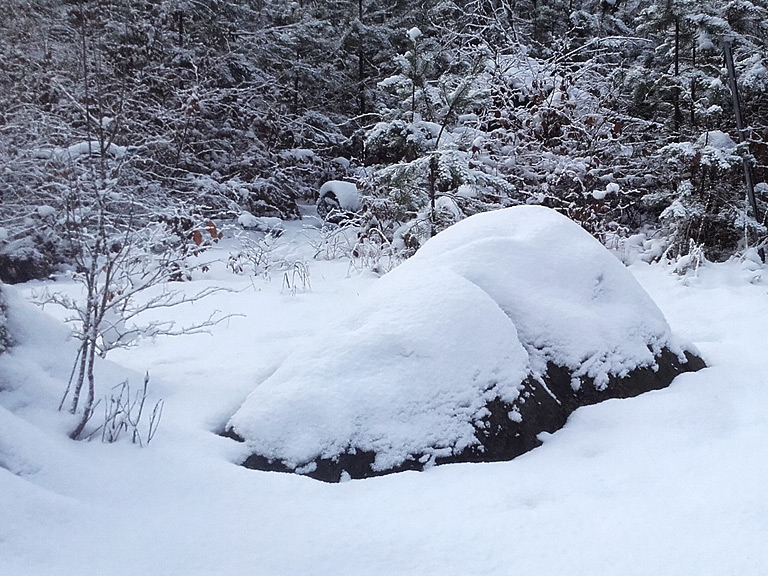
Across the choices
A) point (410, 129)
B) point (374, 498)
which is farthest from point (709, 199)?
point (374, 498)

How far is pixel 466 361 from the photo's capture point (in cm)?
262

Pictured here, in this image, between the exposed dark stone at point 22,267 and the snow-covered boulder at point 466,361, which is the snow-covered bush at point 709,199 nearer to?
the snow-covered boulder at point 466,361

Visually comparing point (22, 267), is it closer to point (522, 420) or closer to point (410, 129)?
point (410, 129)

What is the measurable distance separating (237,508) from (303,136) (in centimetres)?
1037

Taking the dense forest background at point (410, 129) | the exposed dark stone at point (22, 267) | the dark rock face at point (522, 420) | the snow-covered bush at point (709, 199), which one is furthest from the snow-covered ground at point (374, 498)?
the exposed dark stone at point (22, 267)

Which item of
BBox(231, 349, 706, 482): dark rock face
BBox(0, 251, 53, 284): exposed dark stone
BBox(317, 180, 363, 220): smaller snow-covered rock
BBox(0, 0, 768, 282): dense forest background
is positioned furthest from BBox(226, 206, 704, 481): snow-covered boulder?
BBox(317, 180, 363, 220): smaller snow-covered rock

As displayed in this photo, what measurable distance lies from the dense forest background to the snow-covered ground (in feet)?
6.62

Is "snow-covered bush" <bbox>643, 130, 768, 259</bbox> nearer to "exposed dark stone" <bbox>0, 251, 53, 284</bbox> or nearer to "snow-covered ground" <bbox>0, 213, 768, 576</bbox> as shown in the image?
"snow-covered ground" <bbox>0, 213, 768, 576</bbox>

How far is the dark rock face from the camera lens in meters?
2.29

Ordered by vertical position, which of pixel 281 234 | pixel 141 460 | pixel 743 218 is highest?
pixel 743 218

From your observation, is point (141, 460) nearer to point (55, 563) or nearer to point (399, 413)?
point (55, 563)

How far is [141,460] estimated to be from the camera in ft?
6.97

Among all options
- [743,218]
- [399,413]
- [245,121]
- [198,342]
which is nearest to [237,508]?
[399,413]

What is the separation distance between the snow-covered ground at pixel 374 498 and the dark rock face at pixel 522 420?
0.24ft
